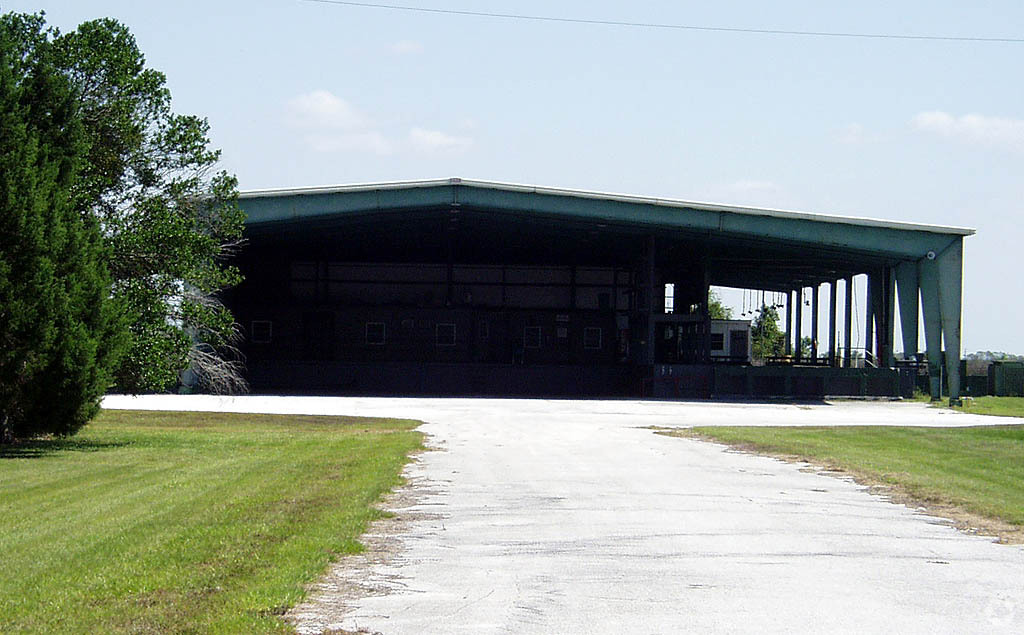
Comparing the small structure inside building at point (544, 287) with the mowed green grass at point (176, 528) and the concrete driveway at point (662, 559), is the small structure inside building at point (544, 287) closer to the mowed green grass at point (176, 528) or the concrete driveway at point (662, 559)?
the mowed green grass at point (176, 528)

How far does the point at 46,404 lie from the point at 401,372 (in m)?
40.8

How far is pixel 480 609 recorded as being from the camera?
888 centimetres

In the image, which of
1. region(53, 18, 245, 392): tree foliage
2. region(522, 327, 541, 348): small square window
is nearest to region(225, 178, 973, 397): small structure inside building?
region(522, 327, 541, 348): small square window

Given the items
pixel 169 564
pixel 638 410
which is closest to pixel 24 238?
pixel 169 564

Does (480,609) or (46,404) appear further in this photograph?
(46,404)

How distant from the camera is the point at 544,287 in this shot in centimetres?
7606

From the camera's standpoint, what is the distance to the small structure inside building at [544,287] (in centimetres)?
5509

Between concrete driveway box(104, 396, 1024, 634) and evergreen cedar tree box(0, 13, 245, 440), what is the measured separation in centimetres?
916

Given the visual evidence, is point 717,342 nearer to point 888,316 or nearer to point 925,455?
point 888,316

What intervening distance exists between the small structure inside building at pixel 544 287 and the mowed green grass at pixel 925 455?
68.5ft

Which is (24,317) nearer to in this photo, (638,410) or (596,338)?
(638,410)

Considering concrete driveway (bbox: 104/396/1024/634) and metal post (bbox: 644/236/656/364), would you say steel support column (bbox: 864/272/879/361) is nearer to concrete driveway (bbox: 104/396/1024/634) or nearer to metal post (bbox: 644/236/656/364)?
metal post (bbox: 644/236/656/364)

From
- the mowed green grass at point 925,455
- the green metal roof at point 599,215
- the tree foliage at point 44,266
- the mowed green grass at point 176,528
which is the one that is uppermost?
the green metal roof at point 599,215

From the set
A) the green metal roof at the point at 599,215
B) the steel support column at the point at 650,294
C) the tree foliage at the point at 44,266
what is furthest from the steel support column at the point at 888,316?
the tree foliage at the point at 44,266
